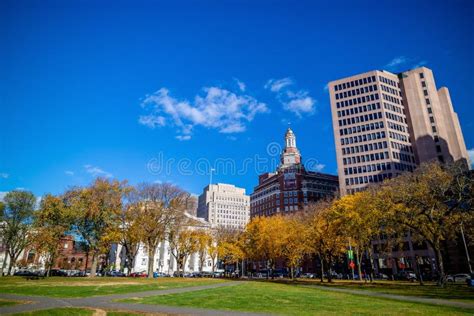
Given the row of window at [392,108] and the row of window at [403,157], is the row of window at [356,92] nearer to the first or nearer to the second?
the row of window at [392,108]

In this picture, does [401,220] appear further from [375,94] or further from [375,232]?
[375,94]

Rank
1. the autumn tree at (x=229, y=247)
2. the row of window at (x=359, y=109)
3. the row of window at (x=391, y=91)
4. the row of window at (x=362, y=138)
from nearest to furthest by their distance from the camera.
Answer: the autumn tree at (x=229, y=247), the row of window at (x=362, y=138), the row of window at (x=359, y=109), the row of window at (x=391, y=91)

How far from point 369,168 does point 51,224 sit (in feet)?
329

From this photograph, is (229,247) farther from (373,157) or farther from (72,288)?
(373,157)

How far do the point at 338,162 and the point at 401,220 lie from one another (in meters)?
78.2

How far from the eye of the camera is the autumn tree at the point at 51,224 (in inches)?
2291

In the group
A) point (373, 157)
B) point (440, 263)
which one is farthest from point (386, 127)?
point (440, 263)

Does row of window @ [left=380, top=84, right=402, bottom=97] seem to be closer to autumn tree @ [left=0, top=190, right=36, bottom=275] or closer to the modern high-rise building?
the modern high-rise building

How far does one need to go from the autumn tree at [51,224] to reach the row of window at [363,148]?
9660 cm

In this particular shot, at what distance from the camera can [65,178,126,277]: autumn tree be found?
6019 centimetres

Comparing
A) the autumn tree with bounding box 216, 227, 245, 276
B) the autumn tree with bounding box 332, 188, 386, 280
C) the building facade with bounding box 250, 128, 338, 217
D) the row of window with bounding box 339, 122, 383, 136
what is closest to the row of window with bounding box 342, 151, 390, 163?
the row of window with bounding box 339, 122, 383, 136

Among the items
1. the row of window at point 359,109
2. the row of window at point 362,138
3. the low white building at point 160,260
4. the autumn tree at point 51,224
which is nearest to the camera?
the autumn tree at point 51,224

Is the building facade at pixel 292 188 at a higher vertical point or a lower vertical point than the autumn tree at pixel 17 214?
higher

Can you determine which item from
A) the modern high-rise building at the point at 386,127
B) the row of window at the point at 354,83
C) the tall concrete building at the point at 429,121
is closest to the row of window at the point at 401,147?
the modern high-rise building at the point at 386,127
